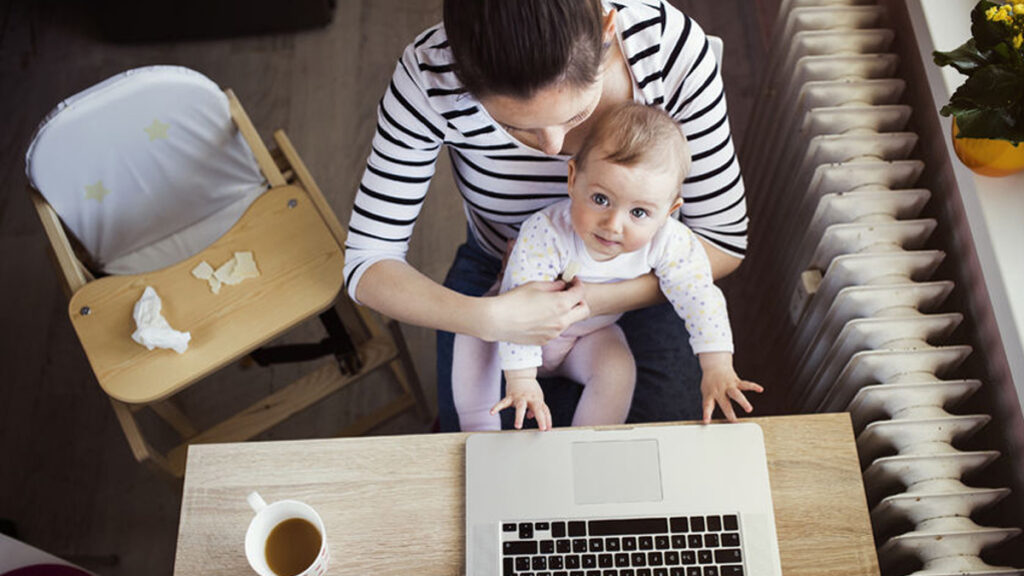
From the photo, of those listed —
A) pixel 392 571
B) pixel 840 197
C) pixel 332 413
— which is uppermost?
pixel 840 197

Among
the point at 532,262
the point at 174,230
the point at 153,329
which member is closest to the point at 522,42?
the point at 532,262

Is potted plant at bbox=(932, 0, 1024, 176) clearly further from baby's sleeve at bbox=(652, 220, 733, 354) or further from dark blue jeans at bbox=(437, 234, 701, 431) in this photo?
dark blue jeans at bbox=(437, 234, 701, 431)

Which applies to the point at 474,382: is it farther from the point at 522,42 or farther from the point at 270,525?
the point at 522,42

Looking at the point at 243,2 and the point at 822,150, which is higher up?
the point at 243,2

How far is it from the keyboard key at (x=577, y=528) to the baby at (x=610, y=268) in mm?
135

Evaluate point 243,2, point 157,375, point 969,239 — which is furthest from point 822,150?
point 243,2

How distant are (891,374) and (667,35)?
0.59 meters

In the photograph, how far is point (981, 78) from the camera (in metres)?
1.01

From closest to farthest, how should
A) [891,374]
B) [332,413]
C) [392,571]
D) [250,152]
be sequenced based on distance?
1. [392,571]
2. [891,374]
3. [250,152]
4. [332,413]

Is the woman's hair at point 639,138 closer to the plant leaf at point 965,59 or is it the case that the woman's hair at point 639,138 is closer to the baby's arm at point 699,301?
the baby's arm at point 699,301

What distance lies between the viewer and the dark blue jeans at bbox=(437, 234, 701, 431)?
4.35 ft

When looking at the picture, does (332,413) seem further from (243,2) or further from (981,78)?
(981,78)

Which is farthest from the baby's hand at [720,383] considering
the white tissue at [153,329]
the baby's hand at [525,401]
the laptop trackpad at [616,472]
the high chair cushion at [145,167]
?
the high chair cushion at [145,167]

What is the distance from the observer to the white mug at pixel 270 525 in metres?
0.96
